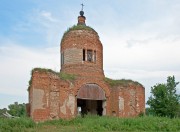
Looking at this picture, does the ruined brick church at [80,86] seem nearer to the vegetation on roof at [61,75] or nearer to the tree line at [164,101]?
the vegetation on roof at [61,75]

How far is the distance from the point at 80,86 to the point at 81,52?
2.90 meters

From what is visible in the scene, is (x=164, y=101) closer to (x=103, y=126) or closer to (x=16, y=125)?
(x=103, y=126)

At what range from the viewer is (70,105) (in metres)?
20.7

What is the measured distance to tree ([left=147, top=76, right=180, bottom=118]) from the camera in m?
25.0

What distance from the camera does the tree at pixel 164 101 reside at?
82.2 feet

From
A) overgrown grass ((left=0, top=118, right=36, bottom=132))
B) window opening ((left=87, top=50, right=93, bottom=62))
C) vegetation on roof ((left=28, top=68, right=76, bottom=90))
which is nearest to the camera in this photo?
overgrown grass ((left=0, top=118, right=36, bottom=132))

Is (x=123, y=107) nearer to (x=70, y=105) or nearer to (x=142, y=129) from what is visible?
(x=70, y=105)

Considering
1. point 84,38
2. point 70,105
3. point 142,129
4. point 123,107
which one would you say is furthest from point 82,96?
point 142,129

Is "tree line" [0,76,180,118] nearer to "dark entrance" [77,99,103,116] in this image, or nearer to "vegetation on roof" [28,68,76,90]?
"dark entrance" [77,99,103,116]

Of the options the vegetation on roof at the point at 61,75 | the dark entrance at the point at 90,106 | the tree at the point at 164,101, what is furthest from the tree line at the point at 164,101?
the vegetation on roof at the point at 61,75

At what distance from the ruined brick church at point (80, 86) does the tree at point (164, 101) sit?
7.23ft

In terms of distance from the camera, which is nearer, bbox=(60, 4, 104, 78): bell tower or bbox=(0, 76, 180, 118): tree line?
bbox=(60, 4, 104, 78): bell tower

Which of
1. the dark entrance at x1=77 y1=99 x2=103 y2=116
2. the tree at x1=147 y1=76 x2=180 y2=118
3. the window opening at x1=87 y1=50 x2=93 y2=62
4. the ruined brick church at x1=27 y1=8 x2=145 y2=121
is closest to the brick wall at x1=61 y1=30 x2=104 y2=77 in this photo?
the ruined brick church at x1=27 y1=8 x2=145 y2=121

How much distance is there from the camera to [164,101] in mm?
25109
